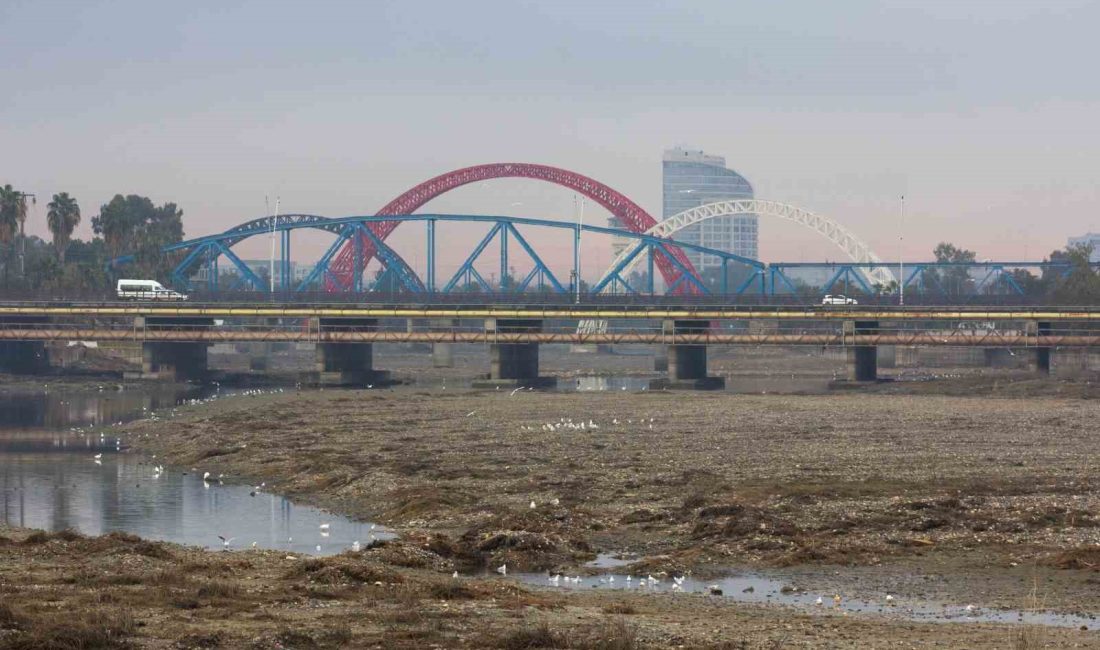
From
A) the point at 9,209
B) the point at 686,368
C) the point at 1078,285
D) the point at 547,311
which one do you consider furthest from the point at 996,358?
the point at 9,209

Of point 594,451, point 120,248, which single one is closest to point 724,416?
point 594,451

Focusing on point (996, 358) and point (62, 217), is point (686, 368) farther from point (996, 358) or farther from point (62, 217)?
point (62, 217)

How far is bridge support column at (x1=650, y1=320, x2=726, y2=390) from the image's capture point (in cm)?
11156

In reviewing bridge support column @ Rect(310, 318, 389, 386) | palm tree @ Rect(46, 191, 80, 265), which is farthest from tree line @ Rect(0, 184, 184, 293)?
bridge support column @ Rect(310, 318, 389, 386)

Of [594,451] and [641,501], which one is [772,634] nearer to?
[641,501]

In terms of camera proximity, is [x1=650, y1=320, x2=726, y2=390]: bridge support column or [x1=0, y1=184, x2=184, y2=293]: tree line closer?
[x1=650, y1=320, x2=726, y2=390]: bridge support column

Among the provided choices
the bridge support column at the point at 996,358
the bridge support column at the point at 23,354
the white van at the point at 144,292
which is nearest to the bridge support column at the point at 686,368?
the bridge support column at the point at 996,358

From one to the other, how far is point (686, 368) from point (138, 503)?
7105 centimetres

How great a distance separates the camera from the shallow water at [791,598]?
28.1 metres

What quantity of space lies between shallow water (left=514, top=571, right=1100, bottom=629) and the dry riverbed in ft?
1.93

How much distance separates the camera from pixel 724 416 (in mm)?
78562

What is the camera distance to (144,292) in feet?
467

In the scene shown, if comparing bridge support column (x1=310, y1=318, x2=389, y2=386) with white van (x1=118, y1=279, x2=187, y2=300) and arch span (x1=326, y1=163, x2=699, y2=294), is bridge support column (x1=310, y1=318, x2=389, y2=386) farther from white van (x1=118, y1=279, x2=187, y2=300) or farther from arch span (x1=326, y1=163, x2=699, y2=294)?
arch span (x1=326, y1=163, x2=699, y2=294)

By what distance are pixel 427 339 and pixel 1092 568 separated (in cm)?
9098
